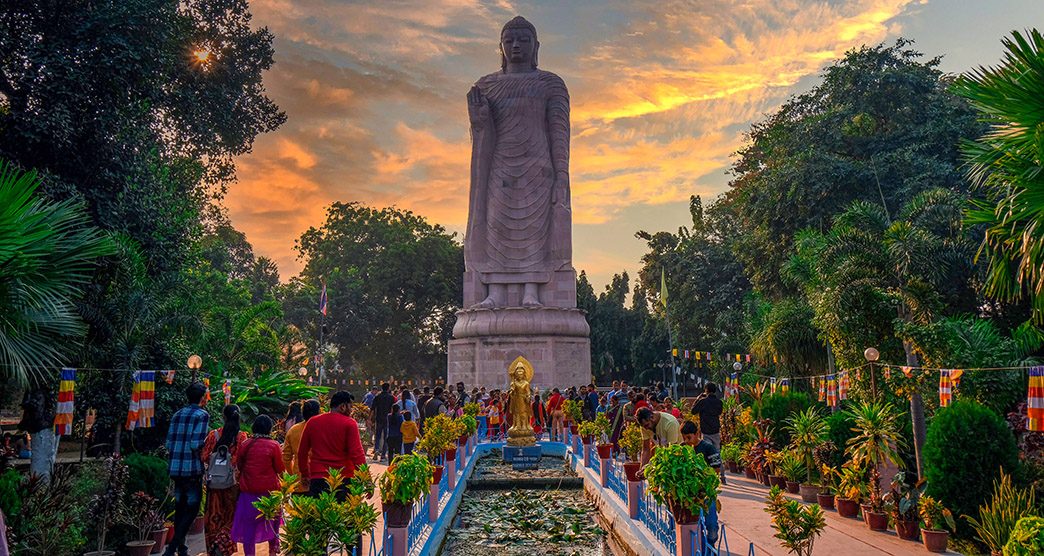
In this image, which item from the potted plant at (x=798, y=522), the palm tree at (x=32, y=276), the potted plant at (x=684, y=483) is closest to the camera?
the potted plant at (x=798, y=522)

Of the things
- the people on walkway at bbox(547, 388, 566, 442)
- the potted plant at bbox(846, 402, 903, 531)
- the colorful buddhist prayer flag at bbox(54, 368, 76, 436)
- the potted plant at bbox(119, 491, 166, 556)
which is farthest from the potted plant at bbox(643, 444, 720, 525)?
the people on walkway at bbox(547, 388, 566, 442)

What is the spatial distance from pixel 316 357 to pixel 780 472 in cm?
3557

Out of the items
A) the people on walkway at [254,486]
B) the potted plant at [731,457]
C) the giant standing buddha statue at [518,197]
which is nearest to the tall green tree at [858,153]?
the giant standing buddha statue at [518,197]

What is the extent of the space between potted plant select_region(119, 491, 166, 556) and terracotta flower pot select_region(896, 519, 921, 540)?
8.11 metres

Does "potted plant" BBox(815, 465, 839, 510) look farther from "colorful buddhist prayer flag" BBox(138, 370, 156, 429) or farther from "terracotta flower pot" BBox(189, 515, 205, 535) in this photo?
"colorful buddhist prayer flag" BBox(138, 370, 156, 429)

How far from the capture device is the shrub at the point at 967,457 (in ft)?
24.9

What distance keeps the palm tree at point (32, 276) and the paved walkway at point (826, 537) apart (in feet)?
24.3

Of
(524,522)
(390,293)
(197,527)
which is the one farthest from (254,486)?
(390,293)

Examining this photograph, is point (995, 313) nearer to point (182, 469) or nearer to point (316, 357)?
point (182, 469)

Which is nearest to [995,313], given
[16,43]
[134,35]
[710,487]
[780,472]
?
[780,472]

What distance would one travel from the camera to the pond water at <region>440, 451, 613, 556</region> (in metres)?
7.98

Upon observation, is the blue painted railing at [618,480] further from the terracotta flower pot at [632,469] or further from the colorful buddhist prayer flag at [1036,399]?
the colorful buddhist prayer flag at [1036,399]

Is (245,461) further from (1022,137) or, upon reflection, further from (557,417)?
(557,417)

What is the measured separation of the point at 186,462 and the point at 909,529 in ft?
25.1
